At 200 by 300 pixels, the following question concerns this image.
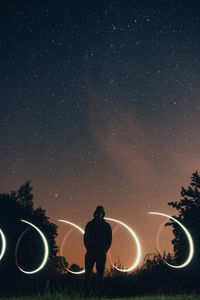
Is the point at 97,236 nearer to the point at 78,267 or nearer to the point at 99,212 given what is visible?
the point at 99,212

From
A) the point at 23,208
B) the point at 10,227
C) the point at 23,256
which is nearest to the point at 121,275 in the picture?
the point at 23,256

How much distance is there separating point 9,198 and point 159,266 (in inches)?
441

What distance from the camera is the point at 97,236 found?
8.05 m

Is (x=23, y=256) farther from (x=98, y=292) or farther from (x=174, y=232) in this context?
(x=98, y=292)

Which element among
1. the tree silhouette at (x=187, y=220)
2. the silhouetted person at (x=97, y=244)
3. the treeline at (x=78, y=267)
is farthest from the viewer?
the tree silhouette at (x=187, y=220)

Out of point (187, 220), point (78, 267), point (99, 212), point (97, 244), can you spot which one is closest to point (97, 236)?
point (97, 244)

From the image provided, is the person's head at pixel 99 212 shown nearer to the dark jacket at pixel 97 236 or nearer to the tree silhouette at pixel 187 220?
the dark jacket at pixel 97 236

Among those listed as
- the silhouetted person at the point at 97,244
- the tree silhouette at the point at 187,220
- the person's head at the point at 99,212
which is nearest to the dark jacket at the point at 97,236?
the silhouetted person at the point at 97,244

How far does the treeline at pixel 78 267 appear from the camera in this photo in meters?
10.5

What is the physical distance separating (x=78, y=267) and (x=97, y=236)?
13.8 ft

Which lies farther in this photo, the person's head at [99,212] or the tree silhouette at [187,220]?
the tree silhouette at [187,220]

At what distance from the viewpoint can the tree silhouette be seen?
13.2 m

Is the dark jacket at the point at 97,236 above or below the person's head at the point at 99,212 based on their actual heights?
below

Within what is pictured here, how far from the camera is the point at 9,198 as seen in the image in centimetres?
1980
